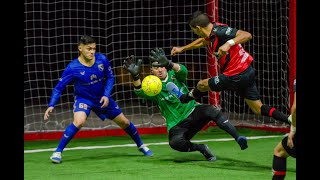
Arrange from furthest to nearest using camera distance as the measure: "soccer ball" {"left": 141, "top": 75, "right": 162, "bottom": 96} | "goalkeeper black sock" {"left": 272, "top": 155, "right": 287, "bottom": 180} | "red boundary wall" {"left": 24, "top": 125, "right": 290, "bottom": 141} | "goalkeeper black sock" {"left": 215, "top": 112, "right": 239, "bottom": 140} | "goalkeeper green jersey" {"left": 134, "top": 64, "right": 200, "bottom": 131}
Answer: "red boundary wall" {"left": 24, "top": 125, "right": 290, "bottom": 141} < "goalkeeper green jersey" {"left": 134, "top": 64, "right": 200, "bottom": 131} < "soccer ball" {"left": 141, "top": 75, "right": 162, "bottom": 96} < "goalkeeper black sock" {"left": 215, "top": 112, "right": 239, "bottom": 140} < "goalkeeper black sock" {"left": 272, "top": 155, "right": 287, "bottom": 180}

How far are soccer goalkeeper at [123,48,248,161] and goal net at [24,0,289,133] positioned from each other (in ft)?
8.38

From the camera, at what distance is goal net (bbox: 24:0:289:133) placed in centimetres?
980

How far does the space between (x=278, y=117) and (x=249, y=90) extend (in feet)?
1.28

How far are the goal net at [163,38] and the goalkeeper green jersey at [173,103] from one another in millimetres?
2529

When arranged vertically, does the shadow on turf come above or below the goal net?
below

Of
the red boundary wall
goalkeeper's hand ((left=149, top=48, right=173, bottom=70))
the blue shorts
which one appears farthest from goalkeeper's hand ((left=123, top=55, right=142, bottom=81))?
the red boundary wall


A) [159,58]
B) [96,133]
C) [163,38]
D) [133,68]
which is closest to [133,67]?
[133,68]

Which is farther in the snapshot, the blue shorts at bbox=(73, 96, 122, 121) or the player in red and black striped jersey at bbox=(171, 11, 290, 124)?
the blue shorts at bbox=(73, 96, 122, 121)

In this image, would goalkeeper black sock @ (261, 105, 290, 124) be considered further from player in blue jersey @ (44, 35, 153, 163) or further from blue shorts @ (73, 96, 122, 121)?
blue shorts @ (73, 96, 122, 121)

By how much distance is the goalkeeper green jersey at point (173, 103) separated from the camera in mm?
7113

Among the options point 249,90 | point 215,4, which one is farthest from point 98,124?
point 249,90

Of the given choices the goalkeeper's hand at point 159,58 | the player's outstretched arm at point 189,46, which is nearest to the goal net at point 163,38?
the player's outstretched arm at point 189,46

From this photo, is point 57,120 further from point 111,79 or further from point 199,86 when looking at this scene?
point 199,86

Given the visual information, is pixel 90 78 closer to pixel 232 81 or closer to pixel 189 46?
pixel 189 46
